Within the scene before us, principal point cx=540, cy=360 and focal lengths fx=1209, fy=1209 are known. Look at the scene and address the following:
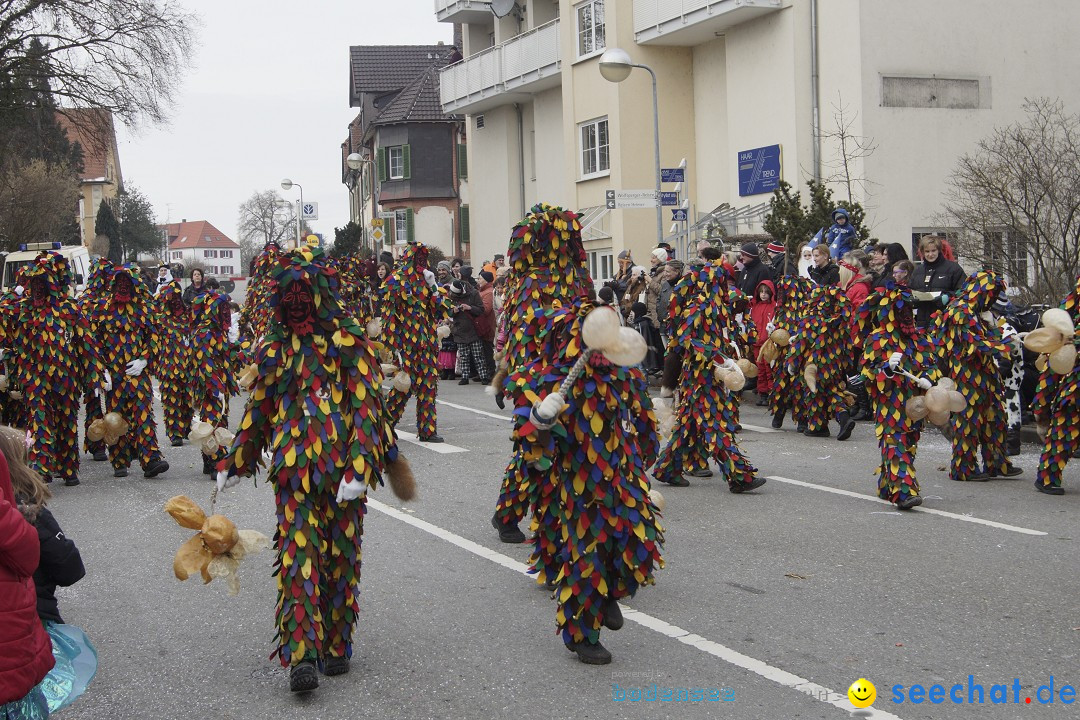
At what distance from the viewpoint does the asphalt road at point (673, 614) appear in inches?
202

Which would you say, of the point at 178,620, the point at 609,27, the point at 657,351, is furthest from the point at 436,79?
the point at 178,620

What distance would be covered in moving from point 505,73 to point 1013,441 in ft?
82.8

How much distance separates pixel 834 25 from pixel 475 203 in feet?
58.3

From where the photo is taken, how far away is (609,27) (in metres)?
28.5

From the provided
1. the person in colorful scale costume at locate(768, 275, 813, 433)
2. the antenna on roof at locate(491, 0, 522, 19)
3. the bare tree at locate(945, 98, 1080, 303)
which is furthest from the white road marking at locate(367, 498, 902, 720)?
the antenna on roof at locate(491, 0, 522, 19)

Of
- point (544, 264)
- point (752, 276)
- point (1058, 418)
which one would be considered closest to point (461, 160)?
point (752, 276)

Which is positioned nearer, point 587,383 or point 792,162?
point 587,383

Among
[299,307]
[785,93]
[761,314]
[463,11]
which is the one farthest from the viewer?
[463,11]

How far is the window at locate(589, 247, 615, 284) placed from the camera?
30.8 meters

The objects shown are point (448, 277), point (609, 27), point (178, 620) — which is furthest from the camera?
point (609, 27)

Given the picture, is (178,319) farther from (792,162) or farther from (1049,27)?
(1049,27)

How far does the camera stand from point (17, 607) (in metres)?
3.62

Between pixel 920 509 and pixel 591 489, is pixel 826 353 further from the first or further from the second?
pixel 591 489

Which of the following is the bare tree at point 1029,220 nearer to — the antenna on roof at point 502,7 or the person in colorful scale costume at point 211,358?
the person in colorful scale costume at point 211,358
